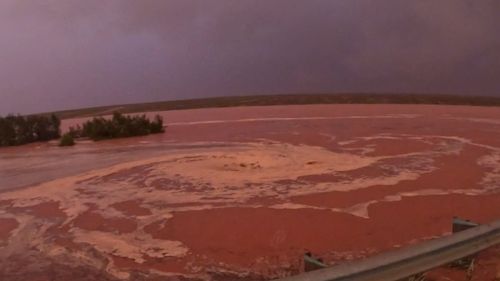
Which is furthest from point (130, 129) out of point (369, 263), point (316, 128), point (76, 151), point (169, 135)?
point (369, 263)

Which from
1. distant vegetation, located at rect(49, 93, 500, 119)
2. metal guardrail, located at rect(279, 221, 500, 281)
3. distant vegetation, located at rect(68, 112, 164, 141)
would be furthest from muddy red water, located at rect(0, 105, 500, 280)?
distant vegetation, located at rect(49, 93, 500, 119)

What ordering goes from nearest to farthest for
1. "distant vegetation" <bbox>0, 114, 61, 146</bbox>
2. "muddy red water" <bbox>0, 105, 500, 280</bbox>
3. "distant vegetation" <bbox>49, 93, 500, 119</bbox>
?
"muddy red water" <bbox>0, 105, 500, 280</bbox>
"distant vegetation" <bbox>0, 114, 61, 146</bbox>
"distant vegetation" <bbox>49, 93, 500, 119</bbox>

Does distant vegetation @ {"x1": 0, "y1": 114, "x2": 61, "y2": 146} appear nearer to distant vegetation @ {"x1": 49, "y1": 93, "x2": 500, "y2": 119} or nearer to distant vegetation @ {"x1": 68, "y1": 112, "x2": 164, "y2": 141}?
distant vegetation @ {"x1": 68, "y1": 112, "x2": 164, "y2": 141}

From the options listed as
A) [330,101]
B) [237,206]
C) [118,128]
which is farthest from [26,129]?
[330,101]

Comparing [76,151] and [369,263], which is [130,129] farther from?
[369,263]

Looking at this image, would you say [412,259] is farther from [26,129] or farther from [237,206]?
[26,129]

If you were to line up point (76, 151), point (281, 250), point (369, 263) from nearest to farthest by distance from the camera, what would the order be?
1. point (369, 263)
2. point (281, 250)
3. point (76, 151)
